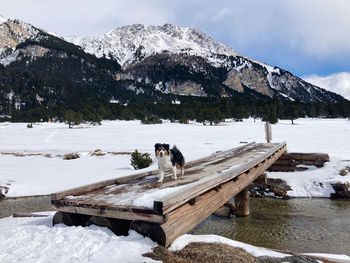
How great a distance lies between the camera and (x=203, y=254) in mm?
4207

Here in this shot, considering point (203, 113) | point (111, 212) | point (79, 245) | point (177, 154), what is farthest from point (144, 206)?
point (203, 113)

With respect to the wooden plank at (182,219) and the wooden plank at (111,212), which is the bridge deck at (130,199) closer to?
the wooden plank at (111,212)

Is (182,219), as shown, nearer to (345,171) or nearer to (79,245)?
(79,245)

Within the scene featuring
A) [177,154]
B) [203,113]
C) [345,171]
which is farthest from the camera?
[203,113]

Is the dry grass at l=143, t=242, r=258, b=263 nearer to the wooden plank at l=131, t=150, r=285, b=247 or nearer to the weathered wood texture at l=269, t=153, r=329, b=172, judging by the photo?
the wooden plank at l=131, t=150, r=285, b=247

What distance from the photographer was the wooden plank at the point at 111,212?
452cm

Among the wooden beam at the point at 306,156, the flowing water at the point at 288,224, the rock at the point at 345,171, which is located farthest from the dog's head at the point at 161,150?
the wooden beam at the point at 306,156

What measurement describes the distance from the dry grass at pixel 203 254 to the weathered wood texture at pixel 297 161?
1399cm

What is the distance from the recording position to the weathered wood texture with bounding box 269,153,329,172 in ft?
53.1

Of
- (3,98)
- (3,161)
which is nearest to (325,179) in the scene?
(3,161)

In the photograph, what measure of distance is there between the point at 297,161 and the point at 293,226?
364 inches

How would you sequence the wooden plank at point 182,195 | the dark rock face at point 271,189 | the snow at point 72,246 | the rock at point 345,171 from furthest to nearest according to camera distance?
the rock at point 345,171, the dark rock face at point 271,189, the wooden plank at point 182,195, the snow at point 72,246

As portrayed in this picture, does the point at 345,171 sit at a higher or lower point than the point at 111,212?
lower

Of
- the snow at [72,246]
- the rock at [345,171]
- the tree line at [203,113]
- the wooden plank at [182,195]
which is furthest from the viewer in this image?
the tree line at [203,113]
